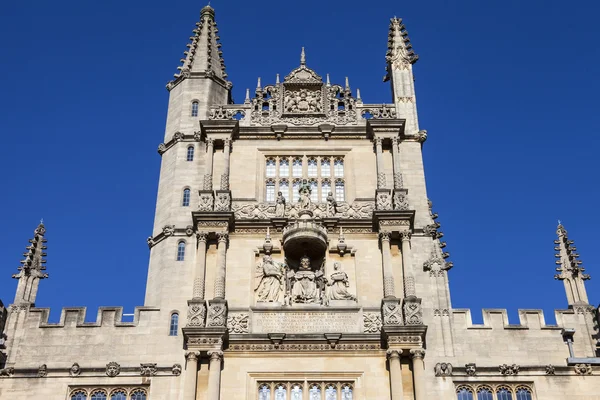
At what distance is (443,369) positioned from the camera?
23.8 metres

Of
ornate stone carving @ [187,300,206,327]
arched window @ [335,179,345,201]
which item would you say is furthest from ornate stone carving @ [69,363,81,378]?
arched window @ [335,179,345,201]

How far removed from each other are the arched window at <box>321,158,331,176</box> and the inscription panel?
5.67 m

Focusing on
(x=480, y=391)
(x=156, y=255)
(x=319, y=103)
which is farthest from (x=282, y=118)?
(x=480, y=391)

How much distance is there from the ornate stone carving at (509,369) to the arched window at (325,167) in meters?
8.72

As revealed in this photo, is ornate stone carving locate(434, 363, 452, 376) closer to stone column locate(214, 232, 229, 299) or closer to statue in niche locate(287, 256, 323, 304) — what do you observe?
statue in niche locate(287, 256, 323, 304)

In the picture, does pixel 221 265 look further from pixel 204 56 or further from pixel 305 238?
pixel 204 56

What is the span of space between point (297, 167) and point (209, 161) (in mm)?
2985

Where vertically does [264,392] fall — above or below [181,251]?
below

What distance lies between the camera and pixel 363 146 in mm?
29141

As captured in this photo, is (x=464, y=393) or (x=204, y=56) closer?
(x=464, y=393)

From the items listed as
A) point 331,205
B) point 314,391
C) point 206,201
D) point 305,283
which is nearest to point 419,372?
point 314,391

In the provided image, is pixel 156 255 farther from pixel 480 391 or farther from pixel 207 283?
pixel 480 391

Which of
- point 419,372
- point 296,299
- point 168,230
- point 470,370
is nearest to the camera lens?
point 419,372

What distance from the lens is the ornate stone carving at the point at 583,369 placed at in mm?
23828
